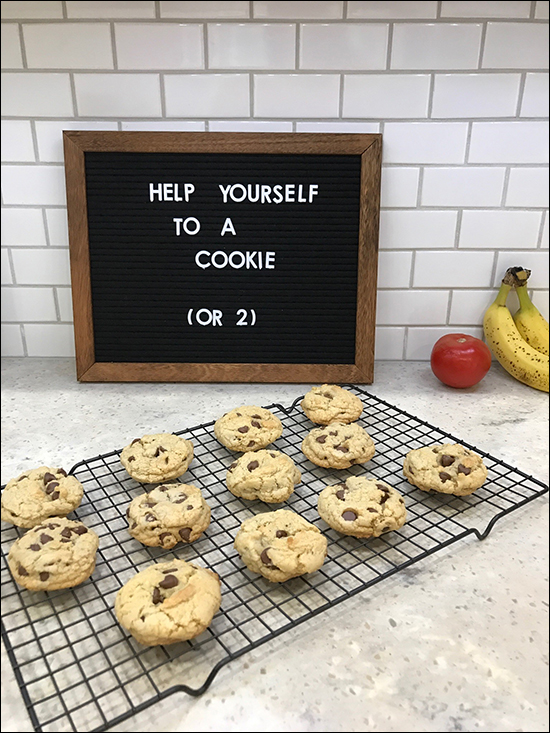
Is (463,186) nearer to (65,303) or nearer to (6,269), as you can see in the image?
(65,303)

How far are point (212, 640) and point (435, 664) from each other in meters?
0.26

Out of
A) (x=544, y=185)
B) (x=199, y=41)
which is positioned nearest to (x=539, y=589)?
(x=544, y=185)

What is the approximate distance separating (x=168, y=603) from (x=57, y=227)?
0.96m

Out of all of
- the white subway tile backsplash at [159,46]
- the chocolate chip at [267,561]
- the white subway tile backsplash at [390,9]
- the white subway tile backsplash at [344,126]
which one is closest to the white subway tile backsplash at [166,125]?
the white subway tile backsplash at [159,46]

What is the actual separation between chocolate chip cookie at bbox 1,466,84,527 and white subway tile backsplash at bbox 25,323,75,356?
22.8 inches

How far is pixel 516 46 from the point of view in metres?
1.28

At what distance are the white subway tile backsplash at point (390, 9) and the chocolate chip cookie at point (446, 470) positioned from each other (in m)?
0.85

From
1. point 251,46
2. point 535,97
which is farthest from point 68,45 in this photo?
point 535,97

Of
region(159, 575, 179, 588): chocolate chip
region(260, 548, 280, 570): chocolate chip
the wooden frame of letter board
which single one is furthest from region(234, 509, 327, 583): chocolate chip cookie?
the wooden frame of letter board

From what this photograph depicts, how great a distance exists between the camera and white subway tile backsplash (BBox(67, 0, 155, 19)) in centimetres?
126

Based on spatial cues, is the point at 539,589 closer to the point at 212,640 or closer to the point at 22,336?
the point at 212,640

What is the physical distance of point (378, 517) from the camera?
2.96 feet

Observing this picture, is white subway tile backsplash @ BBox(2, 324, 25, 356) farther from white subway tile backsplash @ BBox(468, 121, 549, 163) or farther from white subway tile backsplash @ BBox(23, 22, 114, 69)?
white subway tile backsplash @ BBox(468, 121, 549, 163)

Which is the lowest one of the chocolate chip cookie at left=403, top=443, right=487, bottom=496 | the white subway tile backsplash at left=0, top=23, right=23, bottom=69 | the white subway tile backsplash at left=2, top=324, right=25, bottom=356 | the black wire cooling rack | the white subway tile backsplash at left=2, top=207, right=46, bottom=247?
the black wire cooling rack
